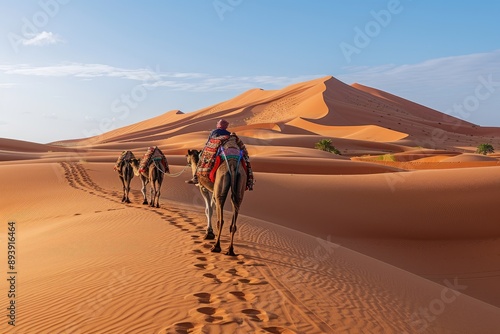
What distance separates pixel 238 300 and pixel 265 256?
253cm

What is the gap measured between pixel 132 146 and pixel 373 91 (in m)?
105

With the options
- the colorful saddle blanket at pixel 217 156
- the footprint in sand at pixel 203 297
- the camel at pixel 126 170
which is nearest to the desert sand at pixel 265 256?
the footprint in sand at pixel 203 297

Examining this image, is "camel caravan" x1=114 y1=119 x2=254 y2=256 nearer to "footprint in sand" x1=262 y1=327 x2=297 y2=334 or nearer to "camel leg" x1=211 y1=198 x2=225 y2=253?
"camel leg" x1=211 y1=198 x2=225 y2=253

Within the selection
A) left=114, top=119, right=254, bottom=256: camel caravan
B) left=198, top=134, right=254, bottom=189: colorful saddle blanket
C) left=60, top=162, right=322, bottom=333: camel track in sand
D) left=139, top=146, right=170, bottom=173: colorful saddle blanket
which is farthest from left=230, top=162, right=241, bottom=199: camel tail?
left=139, top=146, right=170, bottom=173: colorful saddle blanket

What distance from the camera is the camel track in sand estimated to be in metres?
5.39

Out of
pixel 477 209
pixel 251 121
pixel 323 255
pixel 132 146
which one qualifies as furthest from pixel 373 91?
pixel 323 255

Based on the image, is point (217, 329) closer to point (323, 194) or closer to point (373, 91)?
point (323, 194)

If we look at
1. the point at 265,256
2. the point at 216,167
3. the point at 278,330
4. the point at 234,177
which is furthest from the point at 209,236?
the point at 278,330

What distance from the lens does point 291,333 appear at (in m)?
5.32

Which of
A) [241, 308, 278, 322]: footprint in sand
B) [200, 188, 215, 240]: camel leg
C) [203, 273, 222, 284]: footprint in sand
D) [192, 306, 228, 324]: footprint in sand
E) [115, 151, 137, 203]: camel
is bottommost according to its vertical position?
[241, 308, 278, 322]: footprint in sand

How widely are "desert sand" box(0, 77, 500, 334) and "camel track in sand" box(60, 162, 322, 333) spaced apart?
27 millimetres

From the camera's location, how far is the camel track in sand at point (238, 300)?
17.7ft

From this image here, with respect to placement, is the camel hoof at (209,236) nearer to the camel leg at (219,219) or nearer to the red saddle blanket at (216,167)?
the camel leg at (219,219)

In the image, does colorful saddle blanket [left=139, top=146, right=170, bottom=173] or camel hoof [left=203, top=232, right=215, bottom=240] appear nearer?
camel hoof [left=203, top=232, right=215, bottom=240]
